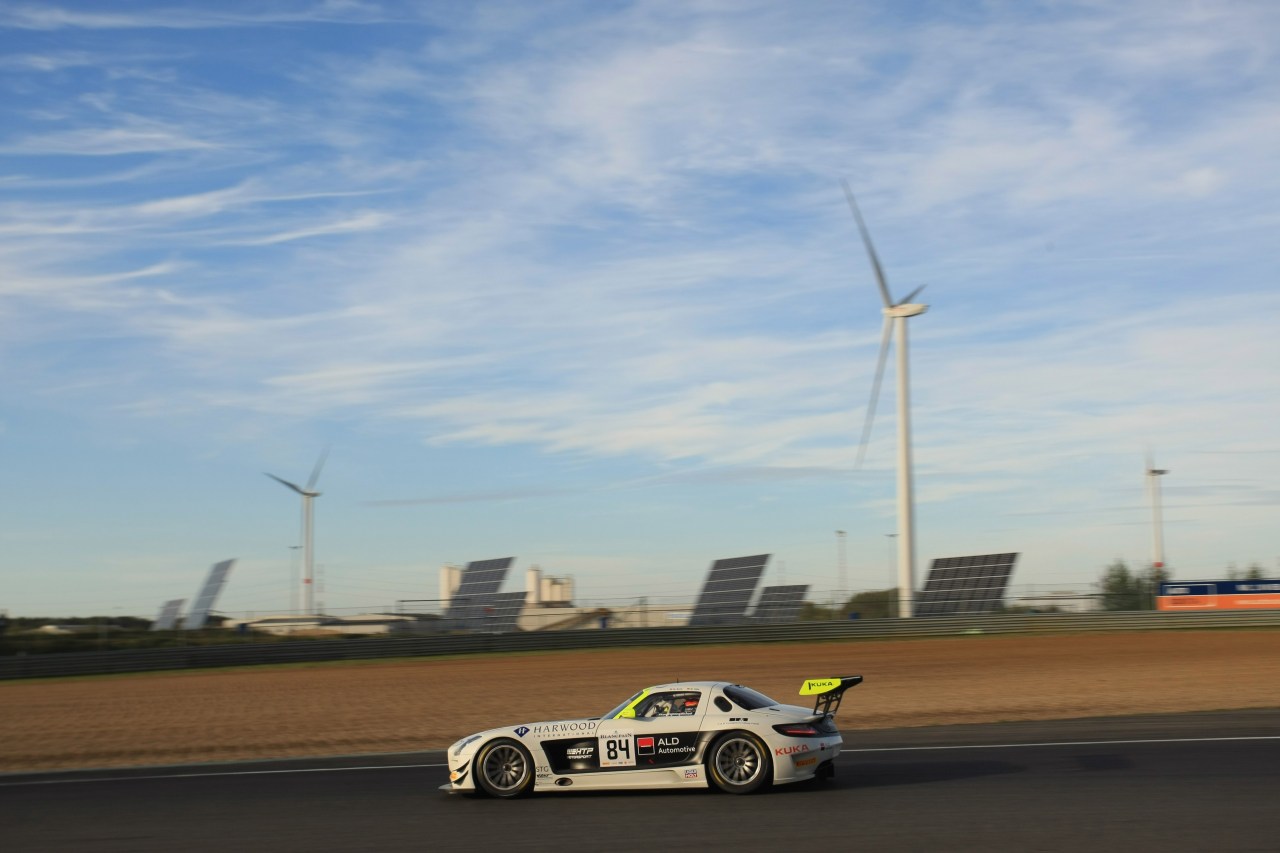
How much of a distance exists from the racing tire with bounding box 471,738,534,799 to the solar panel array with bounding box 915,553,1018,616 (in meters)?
39.6

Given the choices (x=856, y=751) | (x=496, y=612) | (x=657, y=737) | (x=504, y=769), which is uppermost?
(x=496, y=612)

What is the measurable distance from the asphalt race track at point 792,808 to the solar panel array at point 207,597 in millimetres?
50614

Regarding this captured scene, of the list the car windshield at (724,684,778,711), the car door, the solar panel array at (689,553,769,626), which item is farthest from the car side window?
the solar panel array at (689,553,769,626)

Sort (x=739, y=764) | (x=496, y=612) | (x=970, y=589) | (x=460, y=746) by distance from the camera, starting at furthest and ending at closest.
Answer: (x=496, y=612)
(x=970, y=589)
(x=460, y=746)
(x=739, y=764)

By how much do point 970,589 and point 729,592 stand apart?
Result: 10984mm

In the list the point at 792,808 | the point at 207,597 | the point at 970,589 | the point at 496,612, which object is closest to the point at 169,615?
the point at 207,597

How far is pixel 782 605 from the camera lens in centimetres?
5397

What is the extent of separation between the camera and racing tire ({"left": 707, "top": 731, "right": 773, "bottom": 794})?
12961mm

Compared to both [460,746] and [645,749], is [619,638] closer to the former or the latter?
[460,746]

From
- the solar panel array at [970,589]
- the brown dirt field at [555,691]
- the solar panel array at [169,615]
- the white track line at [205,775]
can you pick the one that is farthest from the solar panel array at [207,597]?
the white track line at [205,775]

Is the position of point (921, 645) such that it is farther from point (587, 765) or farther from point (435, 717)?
point (587, 765)

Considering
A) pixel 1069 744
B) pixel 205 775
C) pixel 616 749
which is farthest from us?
pixel 205 775

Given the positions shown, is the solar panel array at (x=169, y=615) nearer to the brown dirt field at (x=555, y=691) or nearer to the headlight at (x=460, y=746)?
the brown dirt field at (x=555, y=691)

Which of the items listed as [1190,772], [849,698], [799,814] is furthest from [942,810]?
[849,698]
